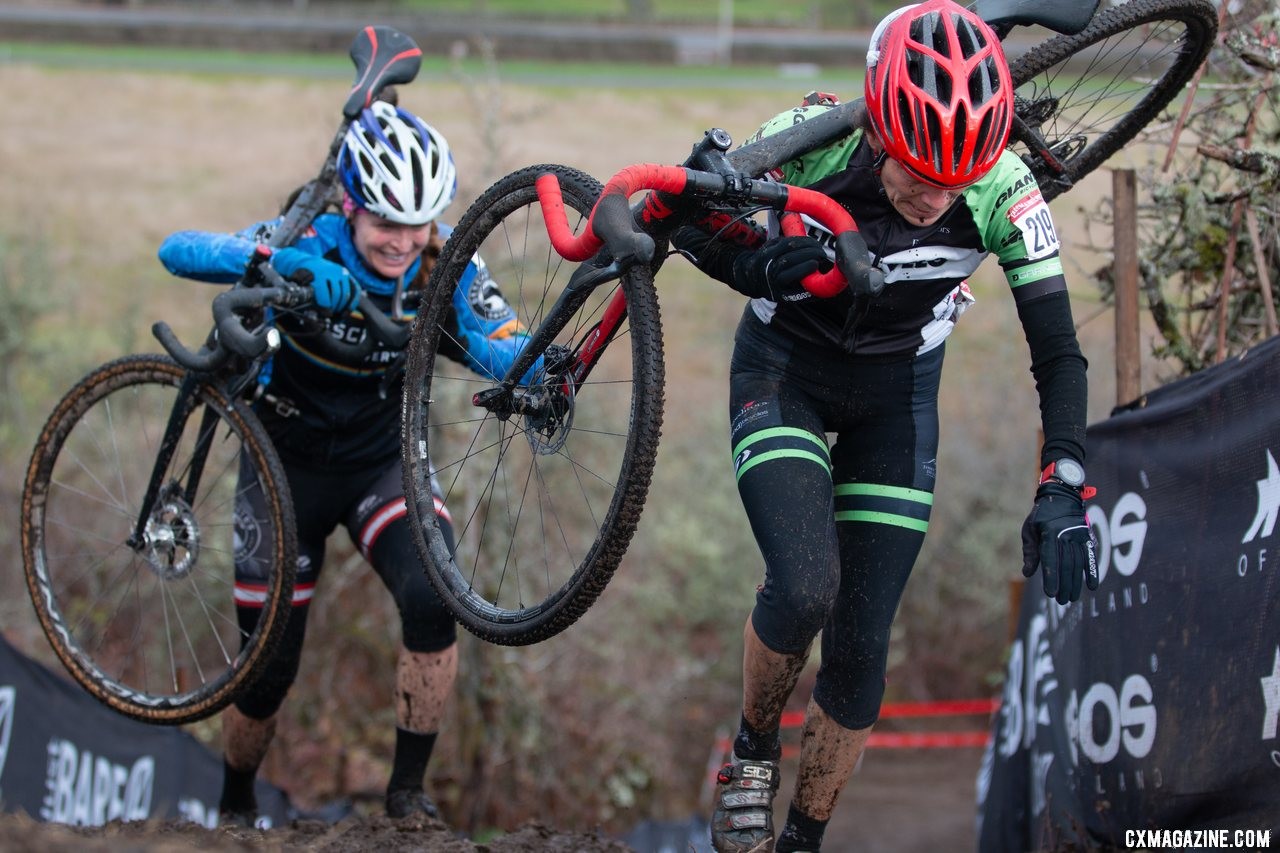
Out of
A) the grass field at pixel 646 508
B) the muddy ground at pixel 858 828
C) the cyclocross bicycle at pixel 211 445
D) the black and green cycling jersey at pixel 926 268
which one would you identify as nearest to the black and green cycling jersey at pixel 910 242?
the black and green cycling jersey at pixel 926 268

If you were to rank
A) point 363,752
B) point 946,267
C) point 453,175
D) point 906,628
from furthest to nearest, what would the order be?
point 906,628 → point 363,752 → point 453,175 → point 946,267

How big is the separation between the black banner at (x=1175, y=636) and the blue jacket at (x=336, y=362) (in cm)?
257

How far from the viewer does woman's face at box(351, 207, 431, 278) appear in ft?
16.6

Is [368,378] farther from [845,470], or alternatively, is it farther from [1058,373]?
[1058,373]

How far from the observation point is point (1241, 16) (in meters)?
5.97

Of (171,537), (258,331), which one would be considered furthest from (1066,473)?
(171,537)

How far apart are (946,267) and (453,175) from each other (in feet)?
6.70

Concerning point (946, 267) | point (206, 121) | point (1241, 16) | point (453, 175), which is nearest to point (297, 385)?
point (453, 175)

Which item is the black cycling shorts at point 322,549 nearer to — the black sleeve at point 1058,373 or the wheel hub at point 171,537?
the wheel hub at point 171,537

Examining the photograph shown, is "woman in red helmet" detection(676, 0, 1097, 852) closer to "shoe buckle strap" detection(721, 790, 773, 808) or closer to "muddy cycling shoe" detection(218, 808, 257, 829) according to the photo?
"shoe buckle strap" detection(721, 790, 773, 808)

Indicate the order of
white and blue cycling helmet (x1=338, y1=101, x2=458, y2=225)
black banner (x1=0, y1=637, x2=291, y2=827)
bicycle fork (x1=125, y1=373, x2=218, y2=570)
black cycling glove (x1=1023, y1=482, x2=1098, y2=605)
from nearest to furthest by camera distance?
black cycling glove (x1=1023, y1=482, x2=1098, y2=605), white and blue cycling helmet (x1=338, y1=101, x2=458, y2=225), bicycle fork (x1=125, y1=373, x2=218, y2=570), black banner (x1=0, y1=637, x2=291, y2=827)

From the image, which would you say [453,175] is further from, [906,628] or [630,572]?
[906,628]

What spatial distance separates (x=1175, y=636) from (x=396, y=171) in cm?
339

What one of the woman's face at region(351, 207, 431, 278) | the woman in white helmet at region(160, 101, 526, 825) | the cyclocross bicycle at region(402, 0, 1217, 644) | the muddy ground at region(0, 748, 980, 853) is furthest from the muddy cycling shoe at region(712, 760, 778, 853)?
the woman's face at region(351, 207, 431, 278)
